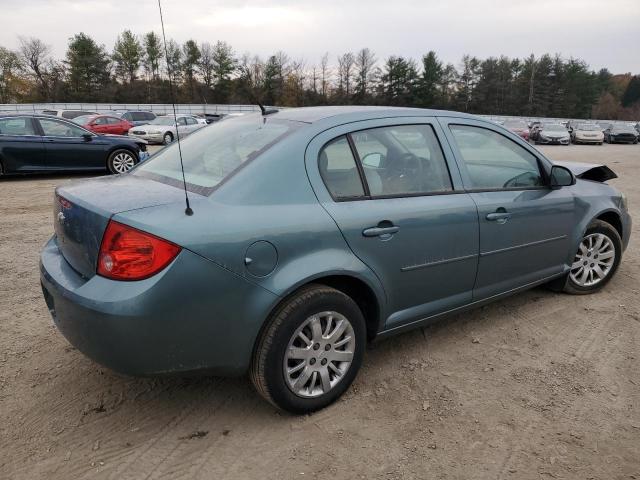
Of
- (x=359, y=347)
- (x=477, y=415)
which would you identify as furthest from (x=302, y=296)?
(x=477, y=415)

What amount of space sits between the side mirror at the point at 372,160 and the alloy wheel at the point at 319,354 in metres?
0.89

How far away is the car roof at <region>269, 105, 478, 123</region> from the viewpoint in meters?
2.95

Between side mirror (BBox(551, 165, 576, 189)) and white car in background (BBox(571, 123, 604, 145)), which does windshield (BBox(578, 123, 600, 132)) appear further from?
side mirror (BBox(551, 165, 576, 189))

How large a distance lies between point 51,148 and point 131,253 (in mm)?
9897

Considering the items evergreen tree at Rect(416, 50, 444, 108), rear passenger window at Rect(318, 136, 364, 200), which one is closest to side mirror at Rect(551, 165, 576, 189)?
rear passenger window at Rect(318, 136, 364, 200)

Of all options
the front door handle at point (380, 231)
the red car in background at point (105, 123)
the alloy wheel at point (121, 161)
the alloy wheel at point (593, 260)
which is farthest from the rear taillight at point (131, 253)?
the red car in background at point (105, 123)

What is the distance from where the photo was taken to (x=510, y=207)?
3461mm

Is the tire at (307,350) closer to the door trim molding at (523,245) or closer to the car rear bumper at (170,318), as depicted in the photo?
the car rear bumper at (170,318)

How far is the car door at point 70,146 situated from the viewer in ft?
34.8

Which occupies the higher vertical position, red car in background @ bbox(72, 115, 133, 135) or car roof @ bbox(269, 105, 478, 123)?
car roof @ bbox(269, 105, 478, 123)

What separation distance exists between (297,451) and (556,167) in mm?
2864

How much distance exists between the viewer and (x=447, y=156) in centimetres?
327

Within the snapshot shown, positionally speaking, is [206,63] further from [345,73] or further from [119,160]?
[119,160]

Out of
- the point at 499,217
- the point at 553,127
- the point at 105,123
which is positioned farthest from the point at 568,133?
the point at 499,217
